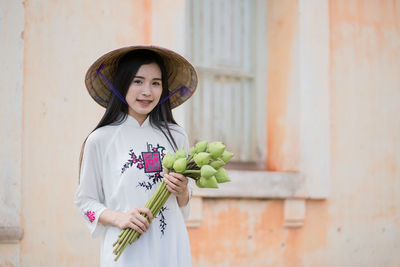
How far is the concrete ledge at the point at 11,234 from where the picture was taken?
3900 mm

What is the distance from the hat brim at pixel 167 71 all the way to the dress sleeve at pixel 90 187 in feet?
1.17

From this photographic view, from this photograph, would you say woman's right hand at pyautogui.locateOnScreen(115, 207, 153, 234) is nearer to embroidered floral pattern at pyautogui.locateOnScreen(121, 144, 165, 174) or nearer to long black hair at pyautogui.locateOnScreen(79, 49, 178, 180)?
embroidered floral pattern at pyautogui.locateOnScreen(121, 144, 165, 174)

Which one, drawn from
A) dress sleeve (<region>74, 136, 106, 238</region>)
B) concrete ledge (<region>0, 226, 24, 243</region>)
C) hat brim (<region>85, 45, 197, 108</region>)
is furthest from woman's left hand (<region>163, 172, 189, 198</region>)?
concrete ledge (<region>0, 226, 24, 243</region>)

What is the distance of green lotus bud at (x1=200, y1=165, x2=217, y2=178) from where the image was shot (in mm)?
2389

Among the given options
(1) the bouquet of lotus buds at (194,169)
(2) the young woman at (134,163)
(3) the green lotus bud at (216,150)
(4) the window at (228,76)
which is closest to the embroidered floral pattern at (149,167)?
(2) the young woman at (134,163)

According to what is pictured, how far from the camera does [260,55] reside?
18.5 feet

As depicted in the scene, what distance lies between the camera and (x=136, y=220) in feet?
8.08

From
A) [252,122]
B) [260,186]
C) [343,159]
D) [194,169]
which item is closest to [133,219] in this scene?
[194,169]

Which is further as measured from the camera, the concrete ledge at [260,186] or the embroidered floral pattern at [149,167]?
the concrete ledge at [260,186]

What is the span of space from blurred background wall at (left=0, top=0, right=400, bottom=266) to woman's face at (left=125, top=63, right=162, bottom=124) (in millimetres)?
1649

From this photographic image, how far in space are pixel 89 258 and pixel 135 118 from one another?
1831 mm

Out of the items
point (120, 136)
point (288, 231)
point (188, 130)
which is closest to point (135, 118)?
point (120, 136)

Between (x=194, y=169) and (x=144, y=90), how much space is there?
0.47 metres

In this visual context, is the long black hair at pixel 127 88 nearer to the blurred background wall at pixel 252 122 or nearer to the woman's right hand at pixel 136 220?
the woman's right hand at pixel 136 220
